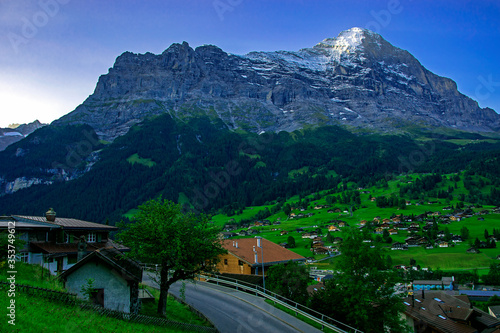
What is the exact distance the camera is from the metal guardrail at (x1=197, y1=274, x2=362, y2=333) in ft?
92.5

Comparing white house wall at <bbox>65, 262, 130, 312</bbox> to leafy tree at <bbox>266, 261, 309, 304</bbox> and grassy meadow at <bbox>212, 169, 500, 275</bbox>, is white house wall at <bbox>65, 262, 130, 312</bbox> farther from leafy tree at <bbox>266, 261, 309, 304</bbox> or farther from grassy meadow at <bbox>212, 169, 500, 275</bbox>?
grassy meadow at <bbox>212, 169, 500, 275</bbox>

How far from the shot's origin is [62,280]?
21234 mm

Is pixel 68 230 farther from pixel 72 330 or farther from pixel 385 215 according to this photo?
pixel 385 215

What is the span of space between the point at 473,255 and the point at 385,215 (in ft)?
192

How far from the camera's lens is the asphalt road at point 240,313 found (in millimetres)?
26500

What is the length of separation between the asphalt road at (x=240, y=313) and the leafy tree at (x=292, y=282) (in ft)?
7.83

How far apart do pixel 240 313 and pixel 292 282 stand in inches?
254

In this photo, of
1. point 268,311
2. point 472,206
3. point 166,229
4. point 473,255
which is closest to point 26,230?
point 166,229

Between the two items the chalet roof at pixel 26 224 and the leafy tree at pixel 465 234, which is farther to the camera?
the leafy tree at pixel 465 234

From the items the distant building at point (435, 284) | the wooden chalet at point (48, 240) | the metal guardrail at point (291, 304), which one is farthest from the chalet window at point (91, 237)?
the distant building at point (435, 284)

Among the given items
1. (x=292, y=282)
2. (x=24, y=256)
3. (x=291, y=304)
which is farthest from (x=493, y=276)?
(x=24, y=256)

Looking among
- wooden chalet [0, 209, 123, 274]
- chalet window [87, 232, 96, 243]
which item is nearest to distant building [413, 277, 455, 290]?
chalet window [87, 232, 96, 243]

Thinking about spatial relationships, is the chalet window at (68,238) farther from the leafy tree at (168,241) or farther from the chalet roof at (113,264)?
the chalet roof at (113,264)

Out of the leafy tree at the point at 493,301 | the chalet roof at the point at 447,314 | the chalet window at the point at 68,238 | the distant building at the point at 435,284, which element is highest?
the chalet window at the point at 68,238
